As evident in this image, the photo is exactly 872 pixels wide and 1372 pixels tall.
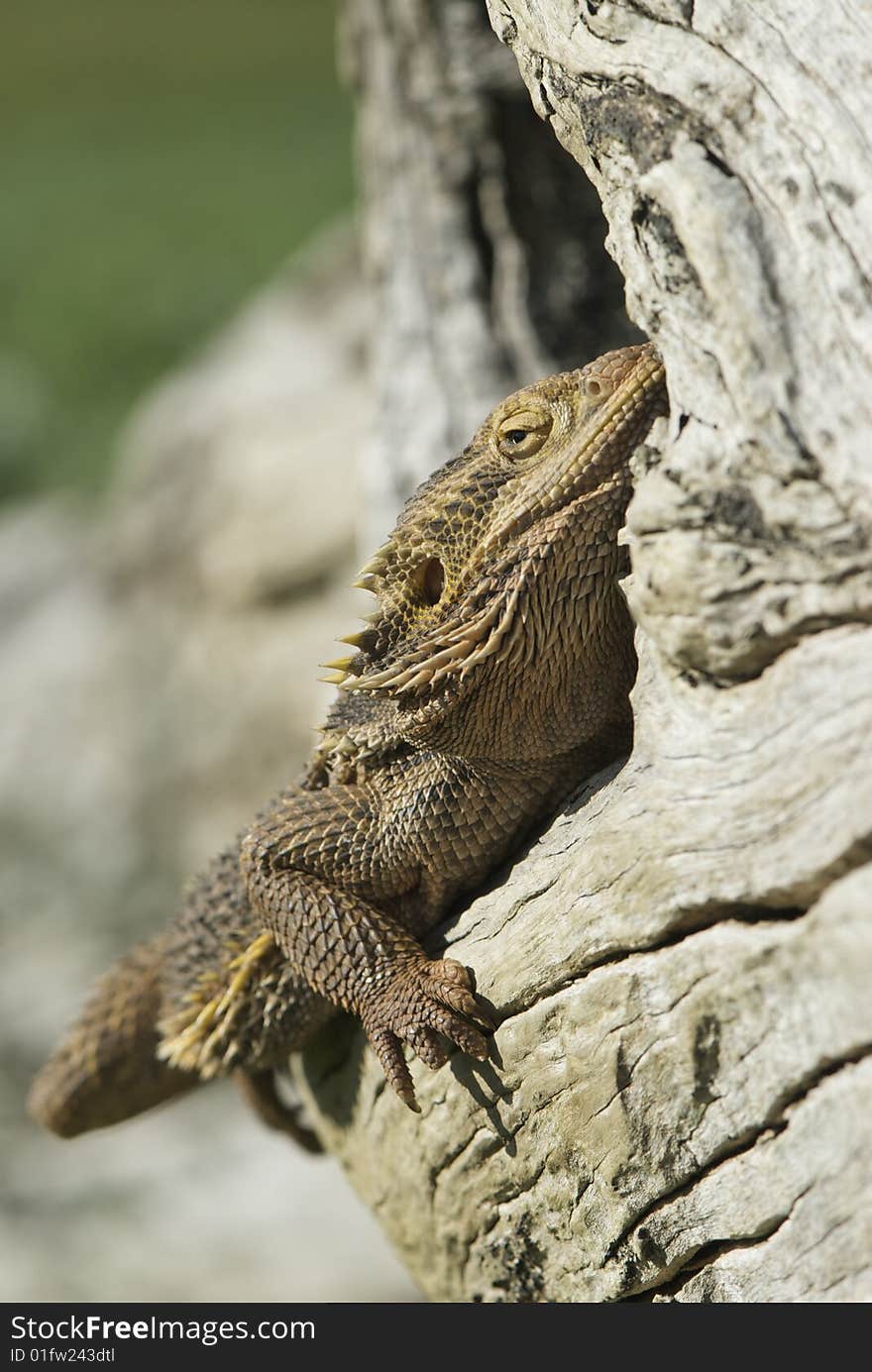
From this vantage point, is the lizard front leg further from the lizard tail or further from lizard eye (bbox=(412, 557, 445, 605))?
the lizard tail

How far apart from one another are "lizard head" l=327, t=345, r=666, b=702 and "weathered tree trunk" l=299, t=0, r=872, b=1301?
0.26 m

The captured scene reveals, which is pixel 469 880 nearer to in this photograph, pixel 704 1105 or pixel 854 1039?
pixel 704 1105

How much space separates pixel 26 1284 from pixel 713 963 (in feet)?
18.5

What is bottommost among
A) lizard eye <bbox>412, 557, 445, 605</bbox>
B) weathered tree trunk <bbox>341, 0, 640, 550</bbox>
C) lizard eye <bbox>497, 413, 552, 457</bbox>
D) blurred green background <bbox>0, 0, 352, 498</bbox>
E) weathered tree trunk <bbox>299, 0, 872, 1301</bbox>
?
weathered tree trunk <bbox>299, 0, 872, 1301</bbox>

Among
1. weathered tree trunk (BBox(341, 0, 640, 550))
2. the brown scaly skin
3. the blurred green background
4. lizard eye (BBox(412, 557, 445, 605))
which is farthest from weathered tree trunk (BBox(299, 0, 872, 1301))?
the blurred green background

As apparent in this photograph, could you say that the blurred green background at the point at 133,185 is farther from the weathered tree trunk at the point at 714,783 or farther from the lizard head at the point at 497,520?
the weathered tree trunk at the point at 714,783

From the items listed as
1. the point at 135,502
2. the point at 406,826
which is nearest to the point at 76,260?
the point at 135,502

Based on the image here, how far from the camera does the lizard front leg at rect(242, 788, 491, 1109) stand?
3.13m

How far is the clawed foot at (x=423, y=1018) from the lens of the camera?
10.2 feet

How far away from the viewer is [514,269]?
19.0 ft

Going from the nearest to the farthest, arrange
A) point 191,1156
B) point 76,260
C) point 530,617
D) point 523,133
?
point 530,617, point 523,133, point 191,1156, point 76,260

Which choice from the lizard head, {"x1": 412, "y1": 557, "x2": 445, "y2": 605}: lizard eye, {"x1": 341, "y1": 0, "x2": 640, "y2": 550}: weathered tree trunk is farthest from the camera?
{"x1": 341, "y1": 0, "x2": 640, "y2": 550}: weathered tree trunk

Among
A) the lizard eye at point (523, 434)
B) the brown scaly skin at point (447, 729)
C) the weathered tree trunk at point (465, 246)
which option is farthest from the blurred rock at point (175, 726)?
the lizard eye at point (523, 434)

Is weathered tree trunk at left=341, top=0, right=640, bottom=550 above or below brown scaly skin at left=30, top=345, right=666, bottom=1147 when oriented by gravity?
above
